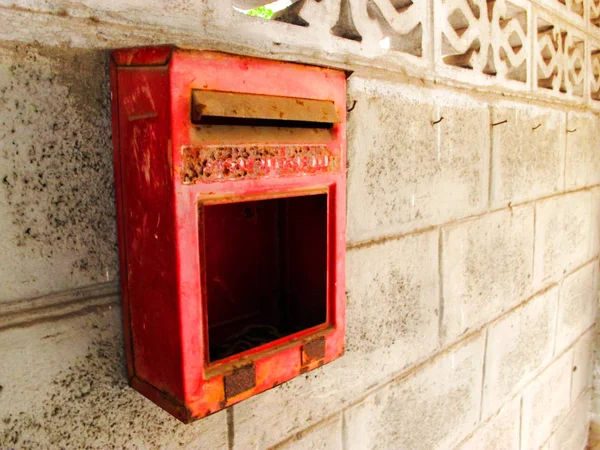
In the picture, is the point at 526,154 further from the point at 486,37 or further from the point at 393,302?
the point at 393,302

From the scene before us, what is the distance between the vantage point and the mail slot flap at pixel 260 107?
24.1 inches

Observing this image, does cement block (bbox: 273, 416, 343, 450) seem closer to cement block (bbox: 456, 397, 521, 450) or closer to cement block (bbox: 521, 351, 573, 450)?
cement block (bbox: 456, 397, 521, 450)

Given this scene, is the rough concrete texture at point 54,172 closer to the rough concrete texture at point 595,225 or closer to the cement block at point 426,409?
the cement block at point 426,409

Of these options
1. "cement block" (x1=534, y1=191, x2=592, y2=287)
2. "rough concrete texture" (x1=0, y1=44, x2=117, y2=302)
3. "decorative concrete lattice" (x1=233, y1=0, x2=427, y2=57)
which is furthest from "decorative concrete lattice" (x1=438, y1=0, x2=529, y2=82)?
"rough concrete texture" (x1=0, y1=44, x2=117, y2=302)

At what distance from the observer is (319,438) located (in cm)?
109

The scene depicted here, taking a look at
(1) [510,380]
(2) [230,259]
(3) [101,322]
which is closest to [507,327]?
(1) [510,380]

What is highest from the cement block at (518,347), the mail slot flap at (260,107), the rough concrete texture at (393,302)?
the mail slot flap at (260,107)

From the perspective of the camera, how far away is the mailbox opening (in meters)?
0.89

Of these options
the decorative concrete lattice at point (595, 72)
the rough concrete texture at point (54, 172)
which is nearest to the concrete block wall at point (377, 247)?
the rough concrete texture at point (54, 172)

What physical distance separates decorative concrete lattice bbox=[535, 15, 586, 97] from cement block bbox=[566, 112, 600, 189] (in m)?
0.13

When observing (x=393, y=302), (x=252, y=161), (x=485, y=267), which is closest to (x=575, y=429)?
(x=485, y=267)

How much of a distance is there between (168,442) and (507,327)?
1.32m

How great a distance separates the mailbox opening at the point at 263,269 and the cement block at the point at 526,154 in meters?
0.89

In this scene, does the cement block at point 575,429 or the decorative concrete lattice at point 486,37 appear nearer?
the decorative concrete lattice at point 486,37
